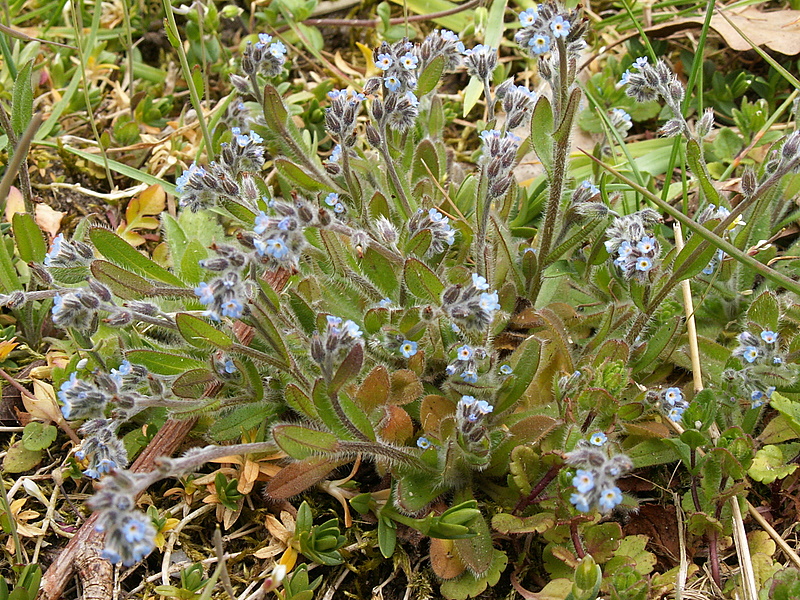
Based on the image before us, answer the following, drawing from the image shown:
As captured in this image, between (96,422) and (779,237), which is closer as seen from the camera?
(96,422)

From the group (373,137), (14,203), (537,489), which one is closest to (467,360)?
(537,489)

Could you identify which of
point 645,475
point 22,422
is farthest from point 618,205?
point 22,422

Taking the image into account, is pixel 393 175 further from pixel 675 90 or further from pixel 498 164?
pixel 675 90

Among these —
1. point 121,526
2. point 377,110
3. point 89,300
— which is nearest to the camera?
point 121,526

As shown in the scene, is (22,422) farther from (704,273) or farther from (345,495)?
(704,273)

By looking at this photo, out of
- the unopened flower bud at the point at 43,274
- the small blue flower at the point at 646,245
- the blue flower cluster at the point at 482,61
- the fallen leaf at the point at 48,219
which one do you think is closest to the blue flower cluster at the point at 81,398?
the unopened flower bud at the point at 43,274

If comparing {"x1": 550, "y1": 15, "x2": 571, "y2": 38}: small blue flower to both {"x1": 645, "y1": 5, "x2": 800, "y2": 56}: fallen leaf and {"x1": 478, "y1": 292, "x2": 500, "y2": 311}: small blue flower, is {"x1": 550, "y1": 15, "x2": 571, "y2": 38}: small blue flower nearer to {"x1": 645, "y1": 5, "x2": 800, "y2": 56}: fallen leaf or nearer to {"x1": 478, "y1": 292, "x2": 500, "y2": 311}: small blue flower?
{"x1": 478, "y1": 292, "x2": 500, "y2": 311}: small blue flower
